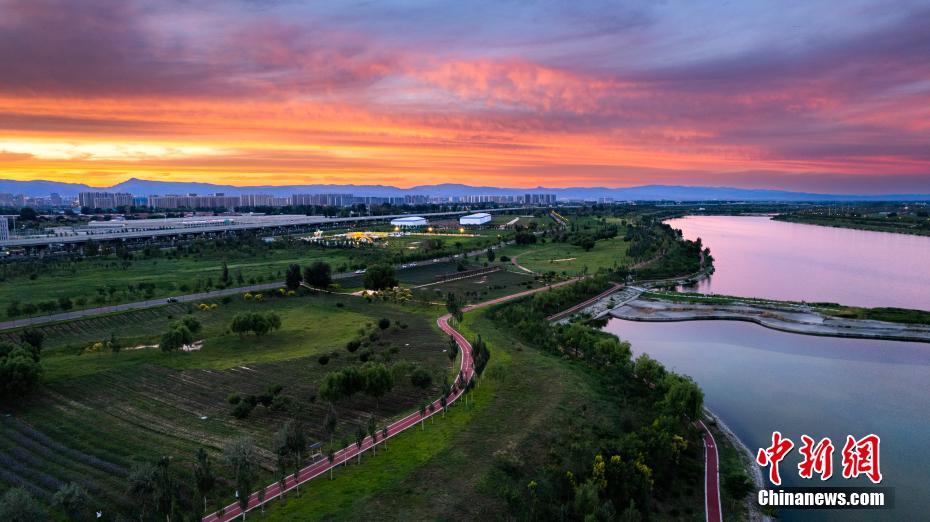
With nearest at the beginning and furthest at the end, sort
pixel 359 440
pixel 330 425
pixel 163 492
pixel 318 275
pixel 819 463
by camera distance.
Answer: pixel 163 492
pixel 359 440
pixel 330 425
pixel 819 463
pixel 318 275

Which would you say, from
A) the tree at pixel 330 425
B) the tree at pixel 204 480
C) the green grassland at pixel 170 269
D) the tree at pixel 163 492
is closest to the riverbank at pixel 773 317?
the green grassland at pixel 170 269

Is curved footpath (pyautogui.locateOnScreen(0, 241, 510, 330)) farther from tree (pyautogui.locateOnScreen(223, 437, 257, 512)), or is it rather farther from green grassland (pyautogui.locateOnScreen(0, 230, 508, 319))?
tree (pyautogui.locateOnScreen(223, 437, 257, 512))

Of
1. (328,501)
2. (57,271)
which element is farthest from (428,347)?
(57,271)

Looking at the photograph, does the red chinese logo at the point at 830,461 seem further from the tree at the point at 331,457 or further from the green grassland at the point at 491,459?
the tree at the point at 331,457

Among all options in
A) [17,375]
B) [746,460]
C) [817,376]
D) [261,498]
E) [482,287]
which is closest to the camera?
[261,498]

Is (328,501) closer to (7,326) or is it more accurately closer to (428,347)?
(428,347)

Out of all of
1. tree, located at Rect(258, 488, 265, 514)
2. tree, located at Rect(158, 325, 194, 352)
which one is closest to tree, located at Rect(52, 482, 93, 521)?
tree, located at Rect(258, 488, 265, 514)

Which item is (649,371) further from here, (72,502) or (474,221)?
(474,221)

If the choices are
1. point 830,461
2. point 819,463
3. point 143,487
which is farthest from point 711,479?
point 143,487
